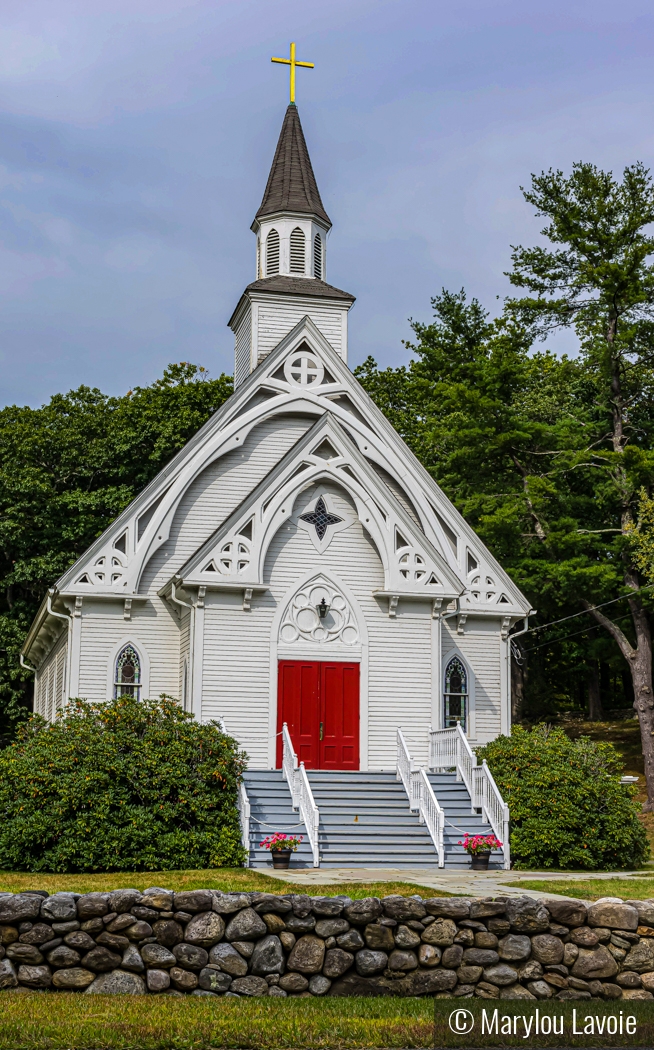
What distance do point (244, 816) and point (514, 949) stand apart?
1049cm

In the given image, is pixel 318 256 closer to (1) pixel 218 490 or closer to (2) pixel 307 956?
(1) pixel 218 490

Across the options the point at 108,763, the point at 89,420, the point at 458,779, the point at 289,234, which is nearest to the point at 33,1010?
the point at 108,763

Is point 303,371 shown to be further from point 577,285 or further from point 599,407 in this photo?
point 599,407

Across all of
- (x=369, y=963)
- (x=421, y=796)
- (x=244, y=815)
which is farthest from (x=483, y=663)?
(x=369, y=963)

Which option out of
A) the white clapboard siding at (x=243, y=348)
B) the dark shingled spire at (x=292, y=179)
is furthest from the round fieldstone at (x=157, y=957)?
the dark shingled spire at (x=292, y=179)

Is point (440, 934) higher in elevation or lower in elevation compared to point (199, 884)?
higher

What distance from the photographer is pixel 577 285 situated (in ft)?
126

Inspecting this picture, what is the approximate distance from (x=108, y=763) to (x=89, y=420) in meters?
26.7

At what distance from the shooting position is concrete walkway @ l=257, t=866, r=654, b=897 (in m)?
16.0

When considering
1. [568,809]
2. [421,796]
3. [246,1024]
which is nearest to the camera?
[246,1024]

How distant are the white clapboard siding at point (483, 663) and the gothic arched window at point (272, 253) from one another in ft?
35.7

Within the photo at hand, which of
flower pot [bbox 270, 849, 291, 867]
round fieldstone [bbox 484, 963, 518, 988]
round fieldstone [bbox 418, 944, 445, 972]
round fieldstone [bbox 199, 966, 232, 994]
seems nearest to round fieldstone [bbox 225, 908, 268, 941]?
round fieldstone [bbox 199, 966, 232, 994]

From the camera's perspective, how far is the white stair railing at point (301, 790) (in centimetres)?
2078

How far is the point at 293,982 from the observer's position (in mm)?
10961
